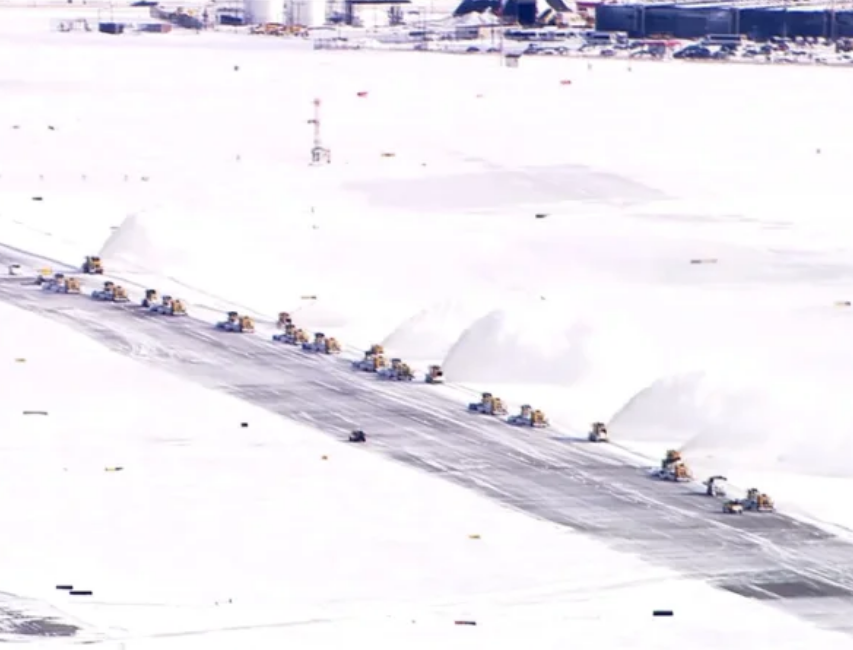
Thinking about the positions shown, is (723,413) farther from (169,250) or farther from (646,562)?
(169,250)

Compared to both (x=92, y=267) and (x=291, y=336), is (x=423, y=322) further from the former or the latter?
(x=92, y=267)

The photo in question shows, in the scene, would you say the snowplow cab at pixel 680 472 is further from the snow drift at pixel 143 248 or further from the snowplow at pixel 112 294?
the snow drift at pixel 143 248

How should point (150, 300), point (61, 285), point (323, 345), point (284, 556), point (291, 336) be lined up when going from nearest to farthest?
point (284, 556)
point (323, 345)
point (291, 336)
point (150, 300)
point (61, 285)

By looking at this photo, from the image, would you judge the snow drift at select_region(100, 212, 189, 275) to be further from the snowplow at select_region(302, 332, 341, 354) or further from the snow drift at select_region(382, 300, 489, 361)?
the snowplow at select_region(302, 332, 341, 354)

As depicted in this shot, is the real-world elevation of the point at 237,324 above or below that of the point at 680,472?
above

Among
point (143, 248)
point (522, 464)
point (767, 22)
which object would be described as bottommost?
point (522, 464)

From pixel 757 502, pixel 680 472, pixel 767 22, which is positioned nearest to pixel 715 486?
pixel 680 472

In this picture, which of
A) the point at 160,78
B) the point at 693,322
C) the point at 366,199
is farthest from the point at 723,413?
the point at 160,78
